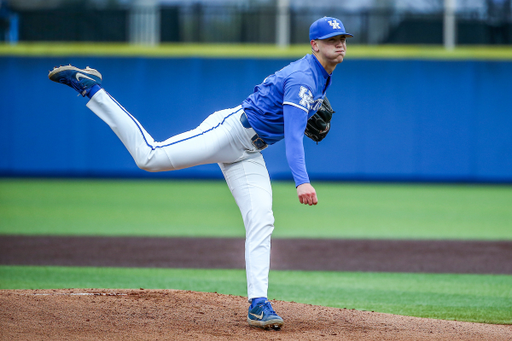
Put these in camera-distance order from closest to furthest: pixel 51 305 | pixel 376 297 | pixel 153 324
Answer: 1. pixel 153 324
2. pixel 51 305
3. pixel 376 297

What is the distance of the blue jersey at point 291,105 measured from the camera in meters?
3.52

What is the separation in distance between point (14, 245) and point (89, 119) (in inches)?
418

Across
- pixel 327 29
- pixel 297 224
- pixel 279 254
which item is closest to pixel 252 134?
pixel 327 29

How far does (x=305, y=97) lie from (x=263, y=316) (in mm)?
1325

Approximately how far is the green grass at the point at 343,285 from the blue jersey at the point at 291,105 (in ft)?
5.65

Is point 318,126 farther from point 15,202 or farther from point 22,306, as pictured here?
point 15,202

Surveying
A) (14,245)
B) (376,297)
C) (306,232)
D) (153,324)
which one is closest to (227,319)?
(153,324)

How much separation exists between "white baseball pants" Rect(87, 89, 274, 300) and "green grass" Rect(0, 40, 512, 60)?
13.6 meters

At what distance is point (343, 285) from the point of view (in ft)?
18.4

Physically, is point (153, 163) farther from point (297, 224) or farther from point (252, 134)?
point (297, 224)

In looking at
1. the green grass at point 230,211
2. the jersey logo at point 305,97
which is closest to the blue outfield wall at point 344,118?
the green grass at point 230,211

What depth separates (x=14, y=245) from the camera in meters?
7.30

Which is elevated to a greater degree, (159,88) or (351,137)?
(159,88)

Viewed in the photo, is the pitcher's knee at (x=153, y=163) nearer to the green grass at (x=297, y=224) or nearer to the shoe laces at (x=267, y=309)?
the shoe laces at (x=267, y=309)
